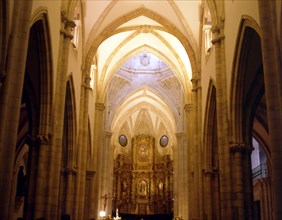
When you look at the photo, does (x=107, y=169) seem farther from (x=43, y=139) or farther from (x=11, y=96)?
(x=11, y=96)

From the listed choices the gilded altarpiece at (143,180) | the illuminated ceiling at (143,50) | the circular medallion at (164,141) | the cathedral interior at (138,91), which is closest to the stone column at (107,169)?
the cathedral interior at (138,91)

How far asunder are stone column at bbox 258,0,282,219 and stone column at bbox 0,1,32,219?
575 cm

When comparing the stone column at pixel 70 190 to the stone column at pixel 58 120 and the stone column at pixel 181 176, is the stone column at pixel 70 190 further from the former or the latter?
the stone column at pixel 181 176

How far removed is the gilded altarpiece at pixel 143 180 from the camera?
43.8m

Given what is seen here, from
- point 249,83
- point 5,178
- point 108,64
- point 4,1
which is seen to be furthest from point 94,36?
point 5,178

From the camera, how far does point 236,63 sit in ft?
49.0

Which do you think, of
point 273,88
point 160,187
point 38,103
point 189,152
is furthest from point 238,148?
point 160,187

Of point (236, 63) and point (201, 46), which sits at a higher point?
point (201, 46)

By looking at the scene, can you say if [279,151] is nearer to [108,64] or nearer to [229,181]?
[229,181]

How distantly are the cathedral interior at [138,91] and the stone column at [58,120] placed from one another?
4 cm

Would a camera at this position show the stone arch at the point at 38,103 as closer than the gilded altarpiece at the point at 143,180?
Yes

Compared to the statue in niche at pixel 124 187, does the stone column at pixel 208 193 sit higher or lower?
lower

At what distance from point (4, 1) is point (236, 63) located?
8198 mm

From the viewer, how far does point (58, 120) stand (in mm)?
15922
